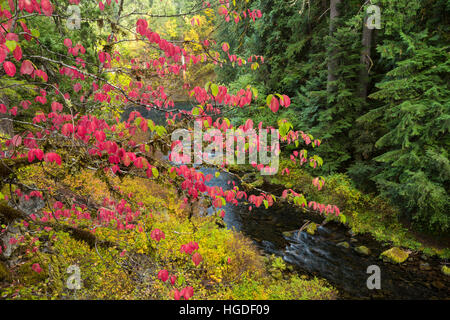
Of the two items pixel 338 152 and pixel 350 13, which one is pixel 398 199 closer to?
pixel 338 152

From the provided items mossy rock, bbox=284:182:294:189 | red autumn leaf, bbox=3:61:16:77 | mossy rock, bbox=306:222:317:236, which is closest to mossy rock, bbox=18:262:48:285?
red autumn leaf, bbox=3:61:16:77

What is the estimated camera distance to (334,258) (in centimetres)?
855

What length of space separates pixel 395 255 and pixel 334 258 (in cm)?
196

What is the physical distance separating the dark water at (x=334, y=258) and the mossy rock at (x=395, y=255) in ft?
0.53

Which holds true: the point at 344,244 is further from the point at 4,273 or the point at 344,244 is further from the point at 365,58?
the point at 4,273

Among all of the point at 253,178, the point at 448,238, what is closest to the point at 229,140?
the point at 448,238

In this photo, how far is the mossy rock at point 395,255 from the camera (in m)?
8.20

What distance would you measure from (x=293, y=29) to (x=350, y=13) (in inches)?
122

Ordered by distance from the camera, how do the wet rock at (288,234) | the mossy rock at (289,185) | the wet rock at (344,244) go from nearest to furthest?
the wet rock at (344,244) < the wet rock at (288,234) < the mossy rock at (289,185)

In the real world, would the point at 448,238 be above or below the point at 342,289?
above

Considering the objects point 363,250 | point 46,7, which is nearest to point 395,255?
point 363,250

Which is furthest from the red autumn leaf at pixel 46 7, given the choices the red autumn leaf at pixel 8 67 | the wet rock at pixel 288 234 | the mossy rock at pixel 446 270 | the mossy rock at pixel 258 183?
the mossy rock at pixel 258 183

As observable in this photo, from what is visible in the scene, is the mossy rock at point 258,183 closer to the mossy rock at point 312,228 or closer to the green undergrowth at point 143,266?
the mossy rock at point 312,228
